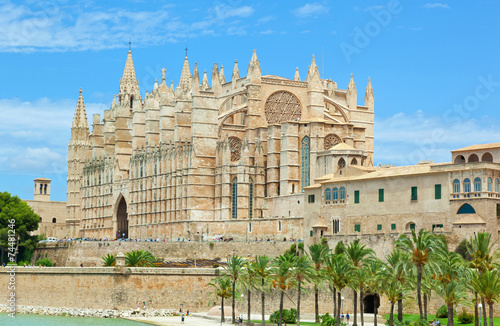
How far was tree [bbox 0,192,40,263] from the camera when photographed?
87.9 metres

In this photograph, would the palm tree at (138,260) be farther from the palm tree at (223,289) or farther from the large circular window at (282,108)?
the large circular window at (282,108)

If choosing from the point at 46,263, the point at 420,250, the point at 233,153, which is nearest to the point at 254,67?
the point at 233,153

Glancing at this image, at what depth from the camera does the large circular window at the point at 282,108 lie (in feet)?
292

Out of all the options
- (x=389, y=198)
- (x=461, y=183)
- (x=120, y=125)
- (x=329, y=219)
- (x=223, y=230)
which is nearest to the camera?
(x=461, y=183)

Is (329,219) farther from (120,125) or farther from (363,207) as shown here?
(120,125)

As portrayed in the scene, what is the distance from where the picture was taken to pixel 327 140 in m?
83.5

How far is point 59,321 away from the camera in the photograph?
61.5 meters

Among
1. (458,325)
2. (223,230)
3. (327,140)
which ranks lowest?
(458,325)

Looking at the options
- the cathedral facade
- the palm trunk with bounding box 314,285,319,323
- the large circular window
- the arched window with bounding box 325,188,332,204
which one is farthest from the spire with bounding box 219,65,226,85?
the palm trunk with bounding box 314,285,319,323

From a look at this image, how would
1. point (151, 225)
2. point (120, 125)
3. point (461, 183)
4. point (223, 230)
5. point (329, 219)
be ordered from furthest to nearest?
1. point (120, 125)
2. point (151, 225)
3. point (223, 230)
4. point (329, 219)
5. point (461, 183)

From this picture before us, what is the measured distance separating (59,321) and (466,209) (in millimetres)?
27457

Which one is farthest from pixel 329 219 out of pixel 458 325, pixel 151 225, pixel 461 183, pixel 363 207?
pixel 151 225

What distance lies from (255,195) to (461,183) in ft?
99.2

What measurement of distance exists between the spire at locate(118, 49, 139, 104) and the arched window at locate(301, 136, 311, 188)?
3560 centimetres
